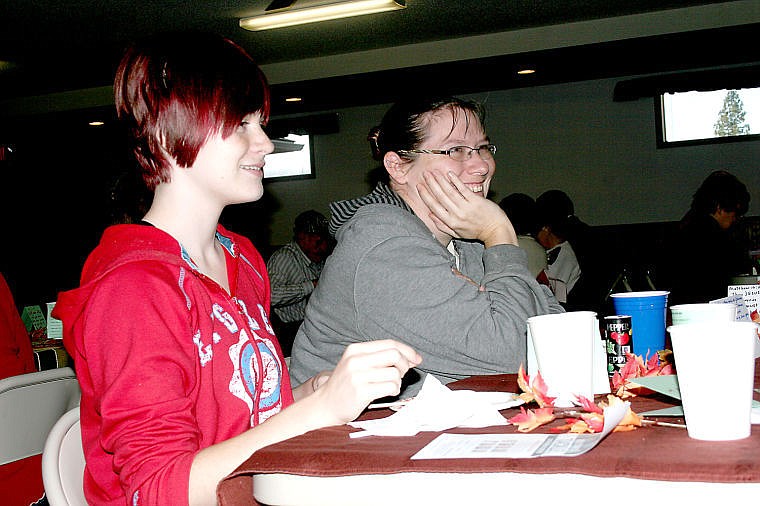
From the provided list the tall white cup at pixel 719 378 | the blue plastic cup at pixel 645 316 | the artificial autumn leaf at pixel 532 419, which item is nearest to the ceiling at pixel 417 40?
the blue plastic cup at pixel 645 316

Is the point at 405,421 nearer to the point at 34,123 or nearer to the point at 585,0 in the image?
the point at 585,0

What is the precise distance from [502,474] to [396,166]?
147 centimetres

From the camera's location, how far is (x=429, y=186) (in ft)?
6.97

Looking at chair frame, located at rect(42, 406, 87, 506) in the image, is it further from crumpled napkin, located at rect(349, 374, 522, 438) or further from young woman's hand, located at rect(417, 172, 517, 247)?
young woman's hand, located at rect(417, 172, 517, 247)

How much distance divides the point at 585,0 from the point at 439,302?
209 inches

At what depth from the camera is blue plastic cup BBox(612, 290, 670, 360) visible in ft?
5.00

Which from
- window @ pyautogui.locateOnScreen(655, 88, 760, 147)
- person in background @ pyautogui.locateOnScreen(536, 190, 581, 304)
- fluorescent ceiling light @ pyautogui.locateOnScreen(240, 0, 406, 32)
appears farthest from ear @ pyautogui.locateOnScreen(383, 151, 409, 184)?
window @ pyautogui.locateOnScreen(655, 88, 760, 147)

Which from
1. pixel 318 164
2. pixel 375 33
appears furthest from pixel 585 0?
pixel 318 164

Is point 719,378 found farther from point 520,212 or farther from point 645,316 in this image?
point 520,212

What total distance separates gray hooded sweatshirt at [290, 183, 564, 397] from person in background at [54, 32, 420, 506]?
0.73 feet

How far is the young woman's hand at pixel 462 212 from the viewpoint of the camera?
6.57ft

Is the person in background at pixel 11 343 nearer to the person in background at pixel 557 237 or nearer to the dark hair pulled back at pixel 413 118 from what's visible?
the dark hair pulled back at pixel 413 118

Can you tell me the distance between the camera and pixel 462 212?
2049 millimetres

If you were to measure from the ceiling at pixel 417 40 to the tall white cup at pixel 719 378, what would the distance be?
5.57 m
